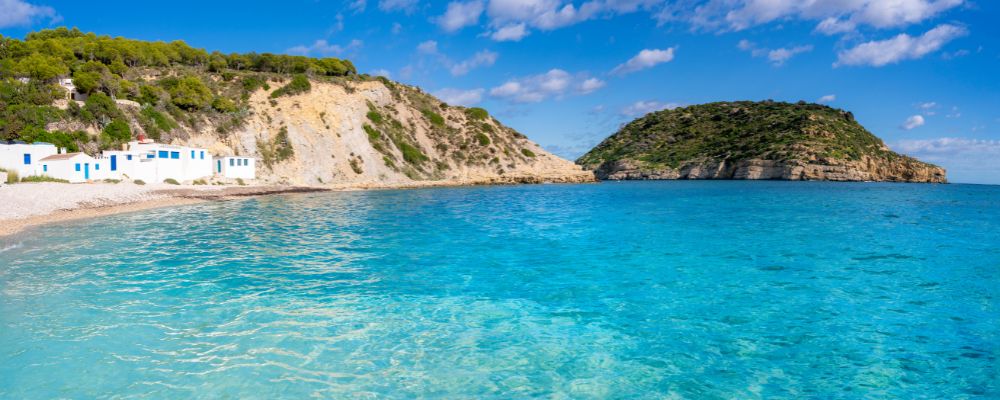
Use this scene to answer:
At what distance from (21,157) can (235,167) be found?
18.2 m

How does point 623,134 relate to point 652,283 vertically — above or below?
above

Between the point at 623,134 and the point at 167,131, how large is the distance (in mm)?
123663

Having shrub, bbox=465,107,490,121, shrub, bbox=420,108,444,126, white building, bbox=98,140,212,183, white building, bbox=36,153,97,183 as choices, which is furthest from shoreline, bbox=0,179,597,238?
shrub, bbox=465,107,490,121

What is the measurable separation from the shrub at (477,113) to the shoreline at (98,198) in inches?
1653

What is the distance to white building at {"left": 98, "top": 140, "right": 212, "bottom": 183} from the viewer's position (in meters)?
47.1

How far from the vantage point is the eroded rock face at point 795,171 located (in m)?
104

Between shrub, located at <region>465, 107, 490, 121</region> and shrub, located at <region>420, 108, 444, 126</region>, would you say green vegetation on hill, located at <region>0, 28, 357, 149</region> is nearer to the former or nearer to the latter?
shrub, located at <region>420, 108, 444, 126</region>

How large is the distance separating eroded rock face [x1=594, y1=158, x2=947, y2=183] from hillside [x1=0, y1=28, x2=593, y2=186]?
3390cm

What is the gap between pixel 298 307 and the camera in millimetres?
12047

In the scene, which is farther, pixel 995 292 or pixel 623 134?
pixel 623 134

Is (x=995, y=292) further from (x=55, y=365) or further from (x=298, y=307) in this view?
(x=55, y=365)

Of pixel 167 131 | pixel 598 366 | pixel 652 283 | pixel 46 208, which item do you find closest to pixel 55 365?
pixel 598 366

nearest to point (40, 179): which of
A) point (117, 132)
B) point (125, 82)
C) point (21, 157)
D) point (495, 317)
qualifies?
point (21, 157)

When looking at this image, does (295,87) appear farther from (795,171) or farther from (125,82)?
(795,171)
